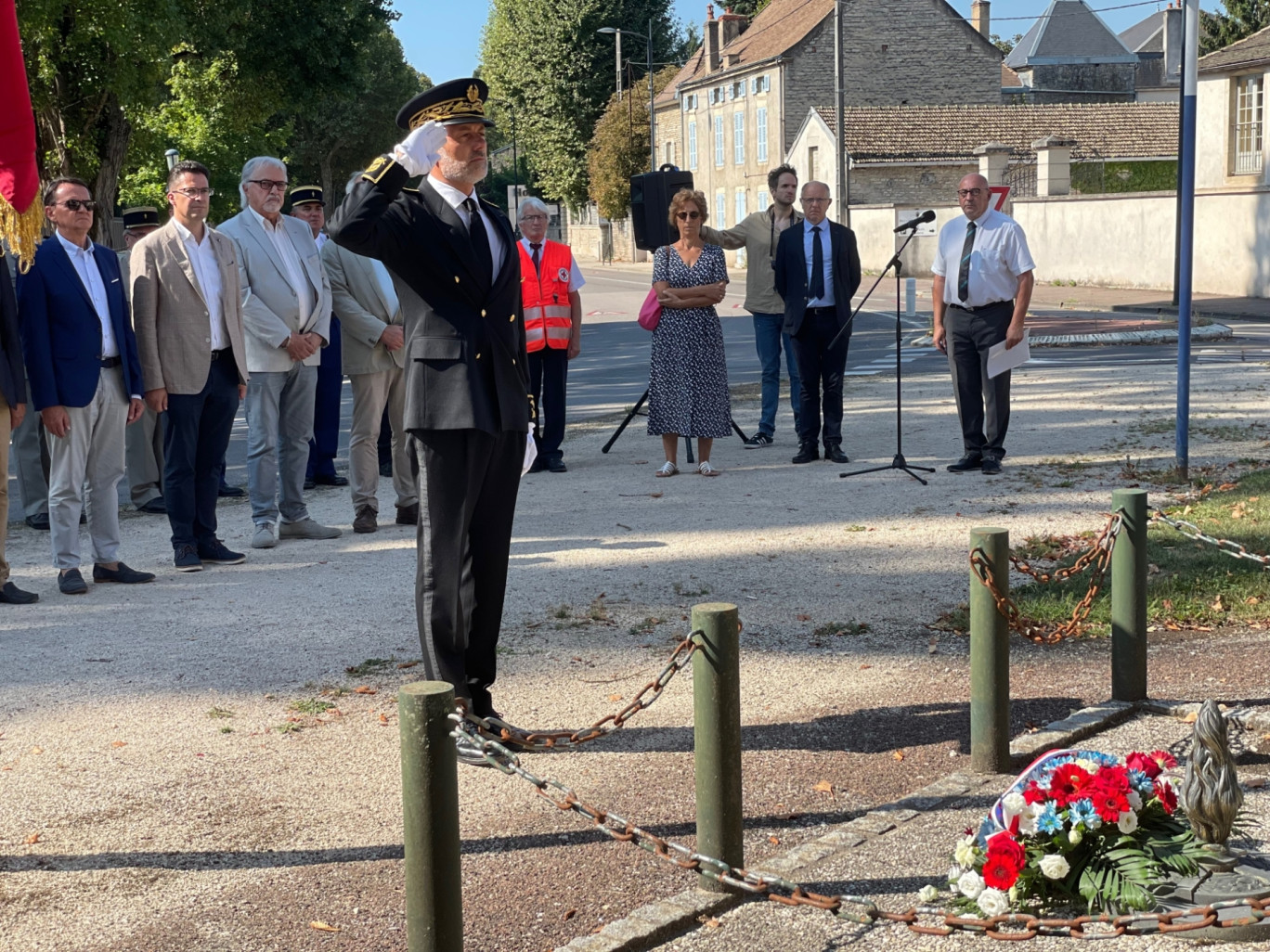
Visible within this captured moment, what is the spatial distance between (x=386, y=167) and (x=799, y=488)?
236 inches

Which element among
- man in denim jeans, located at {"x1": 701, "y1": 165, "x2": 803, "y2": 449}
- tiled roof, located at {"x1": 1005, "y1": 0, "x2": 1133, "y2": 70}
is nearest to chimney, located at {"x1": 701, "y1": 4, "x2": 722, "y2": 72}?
tiled roof, located at {"x1": 1005, "y1": 0, "x2": 1133, "y2": 70}

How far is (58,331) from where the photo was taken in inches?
311

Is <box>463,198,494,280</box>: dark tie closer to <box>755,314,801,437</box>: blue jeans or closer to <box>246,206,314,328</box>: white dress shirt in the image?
<box>246,206,314,328</box>: white dress shirt

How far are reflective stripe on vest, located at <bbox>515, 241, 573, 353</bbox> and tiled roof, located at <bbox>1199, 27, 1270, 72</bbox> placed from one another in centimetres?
2436

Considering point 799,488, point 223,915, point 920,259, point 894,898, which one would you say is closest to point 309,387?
point 799,488

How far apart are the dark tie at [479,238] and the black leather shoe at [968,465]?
6.46 meters

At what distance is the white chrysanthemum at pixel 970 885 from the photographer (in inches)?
155

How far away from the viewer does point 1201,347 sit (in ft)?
67.8

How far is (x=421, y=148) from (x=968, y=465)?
6.84m

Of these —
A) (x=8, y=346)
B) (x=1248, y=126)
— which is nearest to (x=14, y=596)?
(x=8, y=346)

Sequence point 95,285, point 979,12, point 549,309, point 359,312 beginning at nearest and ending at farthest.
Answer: point 95,285 → point 359,312 → point 549,309 → point 979,12

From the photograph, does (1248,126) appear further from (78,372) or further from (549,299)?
(78,372)

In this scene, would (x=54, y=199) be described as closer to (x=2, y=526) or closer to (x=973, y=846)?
(x=2, y=526)

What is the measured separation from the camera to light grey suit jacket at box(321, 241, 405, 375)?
9.52 metres
